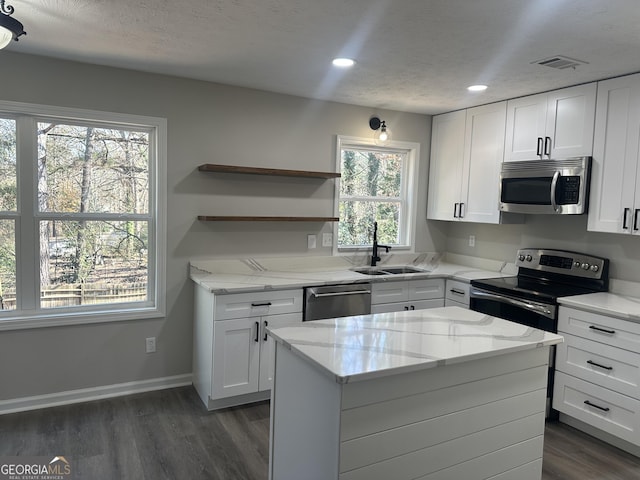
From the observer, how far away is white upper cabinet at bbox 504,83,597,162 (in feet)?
10.5

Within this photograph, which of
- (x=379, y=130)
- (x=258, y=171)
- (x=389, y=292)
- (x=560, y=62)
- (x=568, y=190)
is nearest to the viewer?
(x=560, y=62)

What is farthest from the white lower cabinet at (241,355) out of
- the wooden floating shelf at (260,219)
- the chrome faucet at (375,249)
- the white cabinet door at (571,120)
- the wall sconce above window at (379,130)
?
the white cabinet door at (571,120)

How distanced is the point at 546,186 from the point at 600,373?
135 cm

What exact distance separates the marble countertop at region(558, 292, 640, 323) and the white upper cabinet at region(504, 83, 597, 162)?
100cm

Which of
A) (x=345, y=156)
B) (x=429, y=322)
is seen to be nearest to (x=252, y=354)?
(x=429, y=322)

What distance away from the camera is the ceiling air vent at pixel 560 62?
2666 millimetres

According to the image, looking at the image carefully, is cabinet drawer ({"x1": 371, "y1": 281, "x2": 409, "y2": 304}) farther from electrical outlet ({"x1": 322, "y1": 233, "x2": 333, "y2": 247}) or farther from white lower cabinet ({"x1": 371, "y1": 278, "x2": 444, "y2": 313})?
electrical outlet ({"x1": 322, "y1": 233, "x2": 333, "y2": 247})

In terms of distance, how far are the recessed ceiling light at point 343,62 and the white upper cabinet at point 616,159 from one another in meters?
1.71

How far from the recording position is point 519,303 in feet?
10.7

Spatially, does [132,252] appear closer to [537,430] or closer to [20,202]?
[20,202]

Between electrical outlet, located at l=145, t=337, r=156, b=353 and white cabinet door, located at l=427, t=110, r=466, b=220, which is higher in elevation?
white cabinet door, located at l=427, t=110, r=466, b=220

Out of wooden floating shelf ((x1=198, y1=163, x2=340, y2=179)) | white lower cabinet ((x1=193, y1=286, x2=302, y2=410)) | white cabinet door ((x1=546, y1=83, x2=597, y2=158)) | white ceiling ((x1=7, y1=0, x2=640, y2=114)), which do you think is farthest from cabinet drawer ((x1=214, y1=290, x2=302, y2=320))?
white cabinet door ((x1=546, y1=83, x2=597, y2=158))

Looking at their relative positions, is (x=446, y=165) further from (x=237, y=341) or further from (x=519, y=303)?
(x=237, y=341)

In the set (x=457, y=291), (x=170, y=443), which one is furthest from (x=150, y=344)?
(x=457, y=291)
